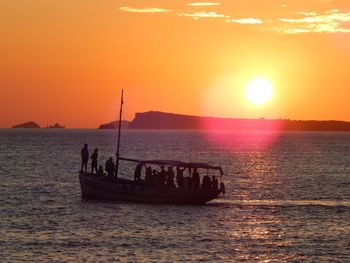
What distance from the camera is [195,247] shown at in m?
37.5

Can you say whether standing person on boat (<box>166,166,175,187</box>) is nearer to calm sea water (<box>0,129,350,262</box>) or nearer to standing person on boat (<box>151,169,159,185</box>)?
standing person on boat (<box>151,169,159,185</box>)

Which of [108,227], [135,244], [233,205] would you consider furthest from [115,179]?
[135,244]

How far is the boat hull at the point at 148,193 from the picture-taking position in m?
54.7

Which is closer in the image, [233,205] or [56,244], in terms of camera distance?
[56,244]

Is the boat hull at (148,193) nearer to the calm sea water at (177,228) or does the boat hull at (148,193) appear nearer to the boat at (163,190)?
the boat at (163,190)

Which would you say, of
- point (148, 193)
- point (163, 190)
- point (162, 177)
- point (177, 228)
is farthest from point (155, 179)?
point (177, 228)

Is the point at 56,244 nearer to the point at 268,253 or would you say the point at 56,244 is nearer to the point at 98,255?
the point at 98,255

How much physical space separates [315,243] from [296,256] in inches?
147

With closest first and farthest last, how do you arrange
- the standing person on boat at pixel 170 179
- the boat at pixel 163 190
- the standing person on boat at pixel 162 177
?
the boat at pixel 163 190
the standing person on boat at pixel 162 177
the standing person on boat at pixel 170 179

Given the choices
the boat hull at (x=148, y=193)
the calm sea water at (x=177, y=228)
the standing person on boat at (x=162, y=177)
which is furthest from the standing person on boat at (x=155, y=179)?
the calm sea water at (x=177, y=228)

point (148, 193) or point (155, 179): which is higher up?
point (155, 179)

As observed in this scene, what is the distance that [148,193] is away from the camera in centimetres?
5484

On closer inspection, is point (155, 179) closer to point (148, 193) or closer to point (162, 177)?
point (162, 177)

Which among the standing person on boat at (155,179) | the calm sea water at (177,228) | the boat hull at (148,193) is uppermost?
the standing person on boat at (155,179)
